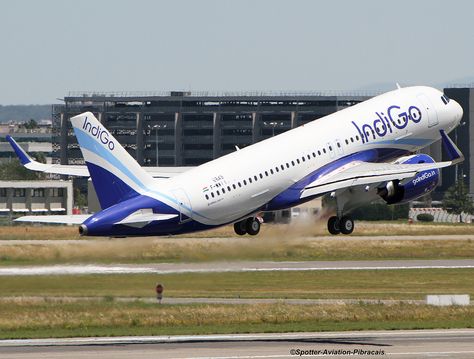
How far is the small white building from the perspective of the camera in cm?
18325

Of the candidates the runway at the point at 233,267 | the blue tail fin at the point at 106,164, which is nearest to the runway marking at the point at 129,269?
the runway at the point at 233,267

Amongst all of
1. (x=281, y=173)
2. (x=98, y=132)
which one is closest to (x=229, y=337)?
(x=281, y=173)

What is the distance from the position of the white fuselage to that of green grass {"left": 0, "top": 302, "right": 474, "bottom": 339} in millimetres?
7358

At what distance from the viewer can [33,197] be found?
185 meters

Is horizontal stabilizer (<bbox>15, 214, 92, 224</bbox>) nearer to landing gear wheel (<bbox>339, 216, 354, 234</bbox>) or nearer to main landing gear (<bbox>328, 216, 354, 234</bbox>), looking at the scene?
main landing gear (<bbox>328, 216, 354, 234</bbox>)

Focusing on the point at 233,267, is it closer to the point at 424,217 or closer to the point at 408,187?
the point at 408,187

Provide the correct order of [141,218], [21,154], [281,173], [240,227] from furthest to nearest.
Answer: [240,227] → [21,154] → [281,173] → [141,218]

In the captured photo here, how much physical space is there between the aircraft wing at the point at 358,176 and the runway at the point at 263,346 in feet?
32.3

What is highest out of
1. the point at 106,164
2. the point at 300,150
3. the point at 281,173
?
the point at 300,150

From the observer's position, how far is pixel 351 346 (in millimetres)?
65438

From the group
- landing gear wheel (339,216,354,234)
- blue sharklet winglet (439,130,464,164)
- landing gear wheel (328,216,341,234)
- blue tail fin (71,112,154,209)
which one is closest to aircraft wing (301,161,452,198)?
landing gear wheel (339,216,354,234)

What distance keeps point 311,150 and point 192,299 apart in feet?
67.0

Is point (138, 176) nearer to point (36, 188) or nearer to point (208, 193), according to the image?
point (208, 193)

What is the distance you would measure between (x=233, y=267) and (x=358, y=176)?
30.3 feet
